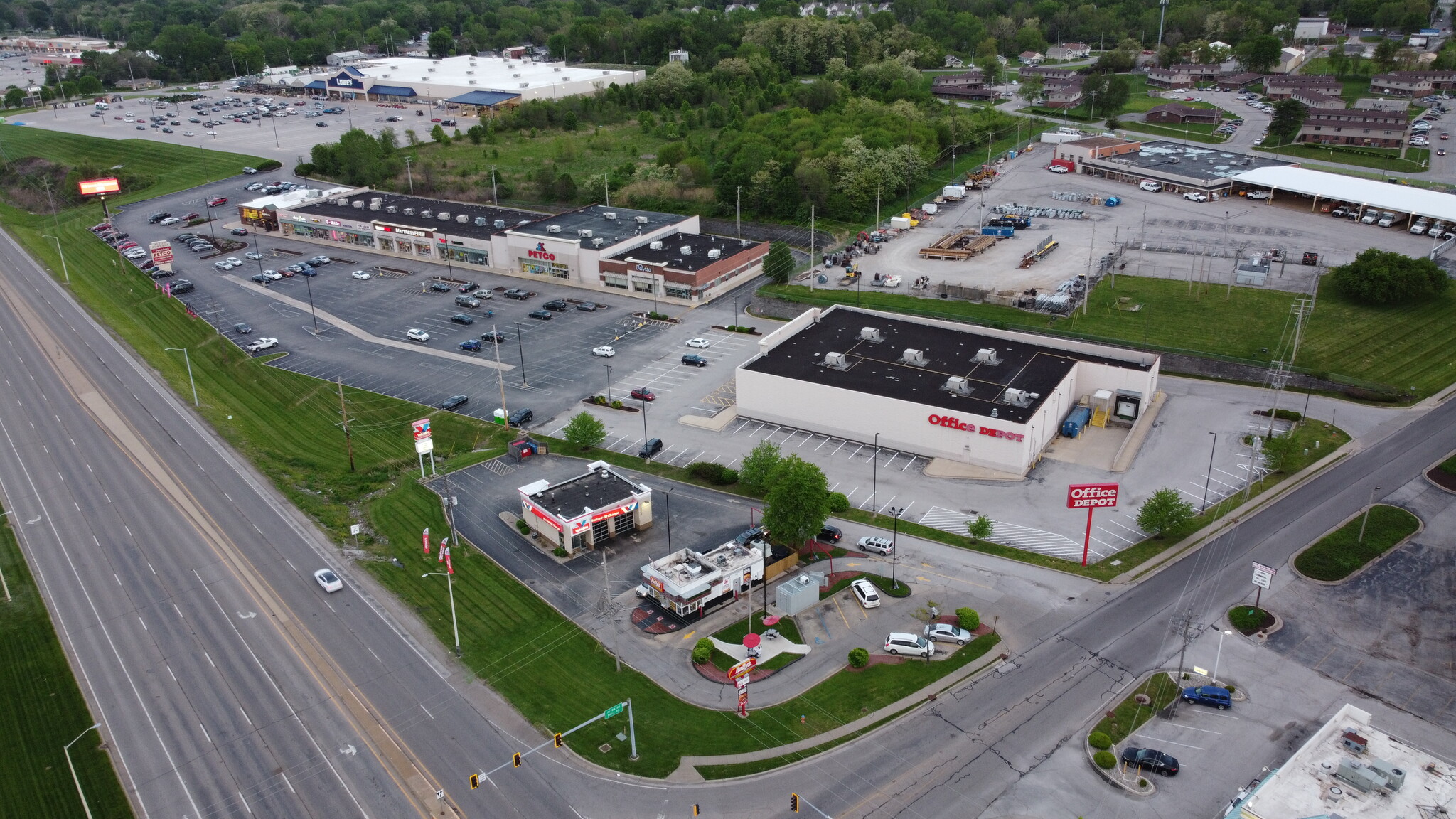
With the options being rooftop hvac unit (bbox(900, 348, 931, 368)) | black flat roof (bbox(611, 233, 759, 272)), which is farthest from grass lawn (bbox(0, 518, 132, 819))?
black flat roof (bbox(611, 233, 759, 272))

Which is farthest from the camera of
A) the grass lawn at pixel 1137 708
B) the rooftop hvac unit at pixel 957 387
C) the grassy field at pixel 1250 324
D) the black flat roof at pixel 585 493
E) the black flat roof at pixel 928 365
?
the grassy field at pixel 1250 324

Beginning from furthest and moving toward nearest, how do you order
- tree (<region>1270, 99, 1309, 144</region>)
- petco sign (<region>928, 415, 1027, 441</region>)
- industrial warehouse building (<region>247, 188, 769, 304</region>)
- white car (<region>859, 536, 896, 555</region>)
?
1. tree (<region>1270, 99, 1309, 144</region>)
2. industrial warehouse building (<region>247, 188, 769, 304</region>)
3. petco sign (<region>928, 415, 1027, 441</region>)
4. white car (<region>859, 536, 896, 555</region>)

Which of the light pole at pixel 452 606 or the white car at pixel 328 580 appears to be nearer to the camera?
the light pole at pixel 452 606

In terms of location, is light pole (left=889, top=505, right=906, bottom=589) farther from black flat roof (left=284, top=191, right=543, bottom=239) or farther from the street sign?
black flat roof (left=284, top=191, right=543, bottom=239)

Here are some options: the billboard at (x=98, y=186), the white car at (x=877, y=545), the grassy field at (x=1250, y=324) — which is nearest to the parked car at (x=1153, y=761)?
the white car at (x=877, y=545)

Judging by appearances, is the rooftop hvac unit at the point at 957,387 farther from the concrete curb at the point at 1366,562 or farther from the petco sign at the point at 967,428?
the concrete curb at the point at 1366,562

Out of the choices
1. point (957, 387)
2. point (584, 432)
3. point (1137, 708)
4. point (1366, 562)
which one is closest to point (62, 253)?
point (584, 432)
